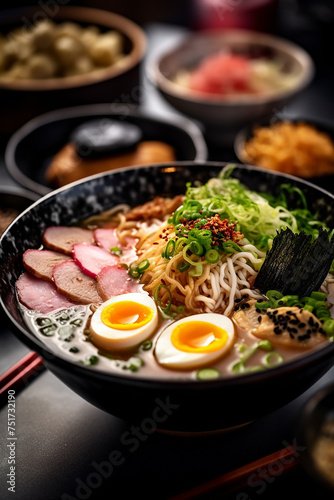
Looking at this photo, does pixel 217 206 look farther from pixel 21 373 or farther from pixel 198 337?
pixel 21 373

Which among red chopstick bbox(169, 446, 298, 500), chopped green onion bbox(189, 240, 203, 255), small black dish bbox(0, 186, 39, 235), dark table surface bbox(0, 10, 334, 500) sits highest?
chopped green onion bbox(189, 240, 203, 255)

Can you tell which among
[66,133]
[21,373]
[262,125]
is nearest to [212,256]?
[21,373]

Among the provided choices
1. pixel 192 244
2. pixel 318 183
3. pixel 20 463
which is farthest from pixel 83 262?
pixel 318 183

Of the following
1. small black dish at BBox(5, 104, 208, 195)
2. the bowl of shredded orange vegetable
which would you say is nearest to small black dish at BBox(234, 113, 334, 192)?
the bowl of shredded orange vegetable

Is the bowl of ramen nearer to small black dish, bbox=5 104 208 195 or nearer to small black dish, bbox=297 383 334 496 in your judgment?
small black dish, bbox=5 104 208 195

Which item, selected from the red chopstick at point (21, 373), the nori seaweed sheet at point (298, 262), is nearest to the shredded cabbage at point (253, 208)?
the nori seaweed sheet at point (298, 262)
